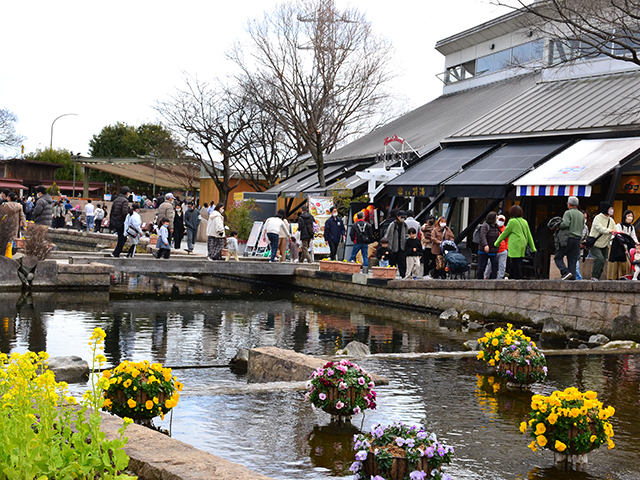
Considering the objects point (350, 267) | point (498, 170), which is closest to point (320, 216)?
point (350, 267)

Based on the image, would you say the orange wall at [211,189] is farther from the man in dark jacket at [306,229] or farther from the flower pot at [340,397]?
the flower pot at [340,397]

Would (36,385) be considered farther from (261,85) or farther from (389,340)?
(261,85)

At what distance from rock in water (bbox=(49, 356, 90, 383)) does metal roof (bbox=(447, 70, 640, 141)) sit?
48.3ft

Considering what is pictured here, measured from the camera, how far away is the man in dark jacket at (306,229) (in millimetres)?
23562

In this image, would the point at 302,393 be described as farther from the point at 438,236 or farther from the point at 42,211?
the point at 42,211

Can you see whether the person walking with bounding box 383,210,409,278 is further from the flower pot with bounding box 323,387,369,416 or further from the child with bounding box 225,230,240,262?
the flower pot with bounding box 323,387,369,416

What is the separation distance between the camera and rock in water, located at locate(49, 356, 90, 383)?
27.6ft

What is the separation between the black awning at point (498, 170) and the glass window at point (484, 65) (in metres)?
10.7

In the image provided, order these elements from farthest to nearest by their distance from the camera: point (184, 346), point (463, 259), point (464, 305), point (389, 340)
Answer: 1. point (463, 259)
2. point (464, 305)
3. point (389, 340)
4. point (184, 346)

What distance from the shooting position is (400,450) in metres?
4.82

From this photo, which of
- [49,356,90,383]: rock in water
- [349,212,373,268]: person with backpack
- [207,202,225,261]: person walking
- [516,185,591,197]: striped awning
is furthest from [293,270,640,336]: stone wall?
[49,356,90,383]: rock in water

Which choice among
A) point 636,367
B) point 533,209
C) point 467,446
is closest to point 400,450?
point 467,446

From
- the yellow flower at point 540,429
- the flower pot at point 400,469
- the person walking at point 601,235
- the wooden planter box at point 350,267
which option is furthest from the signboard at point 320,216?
the flower pot at point 400,469

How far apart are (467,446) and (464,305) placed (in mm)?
10766
